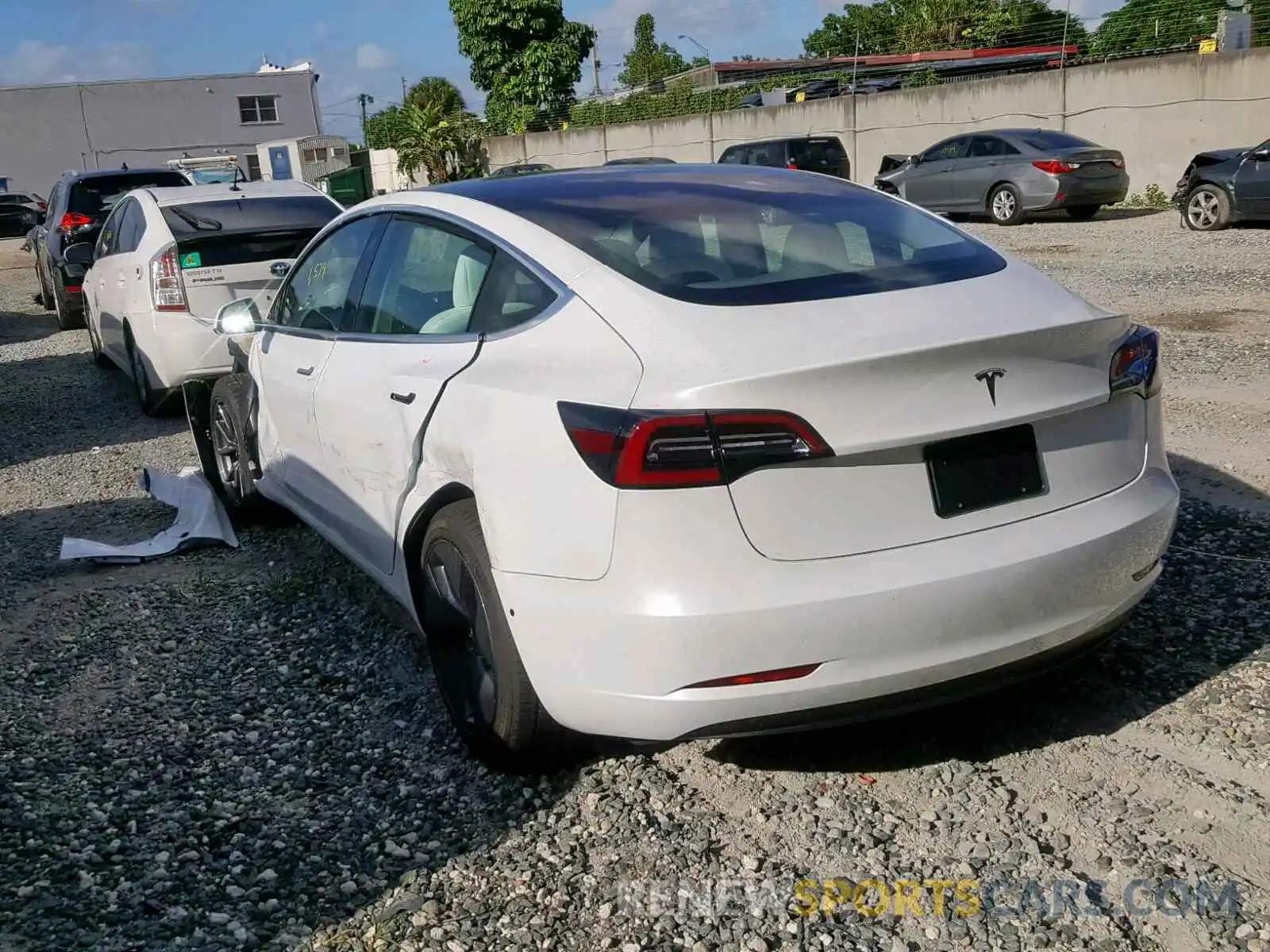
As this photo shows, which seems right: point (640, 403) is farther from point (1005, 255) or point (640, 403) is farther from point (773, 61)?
point (773, 61)

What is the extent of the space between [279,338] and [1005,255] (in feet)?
9.45

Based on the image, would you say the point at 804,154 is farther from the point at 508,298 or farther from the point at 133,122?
the point at 133,122

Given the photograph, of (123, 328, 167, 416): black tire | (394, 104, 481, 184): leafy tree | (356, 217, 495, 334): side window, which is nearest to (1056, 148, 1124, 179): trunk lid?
(123, 328, 167, 416): black tire

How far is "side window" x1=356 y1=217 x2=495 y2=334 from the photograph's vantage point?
3717 millimetres

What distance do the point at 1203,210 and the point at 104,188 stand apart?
546 inches

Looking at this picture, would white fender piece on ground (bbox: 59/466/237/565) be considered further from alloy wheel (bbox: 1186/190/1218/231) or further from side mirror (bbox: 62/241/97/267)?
alloy wheel (bbox: 1186/190/1218/231)

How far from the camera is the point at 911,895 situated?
9.33ft

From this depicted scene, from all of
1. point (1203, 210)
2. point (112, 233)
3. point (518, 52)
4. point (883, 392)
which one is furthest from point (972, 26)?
point (883, 392)

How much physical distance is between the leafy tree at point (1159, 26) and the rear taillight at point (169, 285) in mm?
20959

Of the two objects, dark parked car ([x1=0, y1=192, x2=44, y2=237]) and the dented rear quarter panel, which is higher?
the dented rear quarter panel

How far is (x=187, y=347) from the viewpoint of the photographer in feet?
26.8

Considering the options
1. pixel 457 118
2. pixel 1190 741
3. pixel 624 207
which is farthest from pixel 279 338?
pixel 457 118

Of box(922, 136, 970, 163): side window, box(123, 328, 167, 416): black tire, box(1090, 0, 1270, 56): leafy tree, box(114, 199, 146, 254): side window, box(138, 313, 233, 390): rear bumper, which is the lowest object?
box(123, 328, 167, 416): black tire

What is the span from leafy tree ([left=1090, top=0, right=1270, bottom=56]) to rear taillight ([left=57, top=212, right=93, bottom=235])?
19.8m
